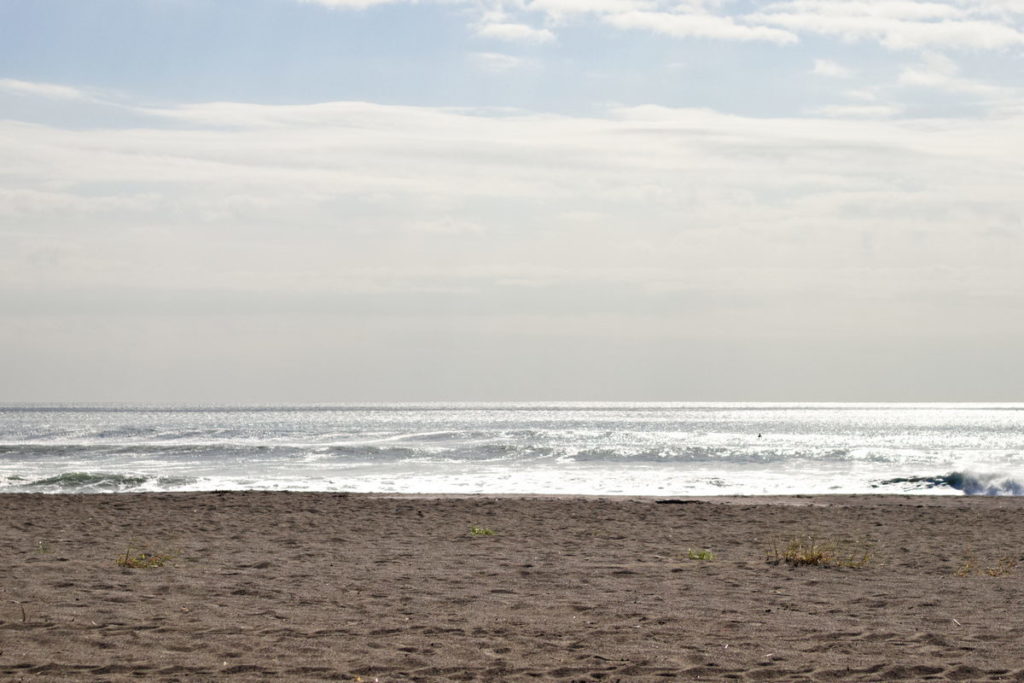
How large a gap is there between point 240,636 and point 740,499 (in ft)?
55.1

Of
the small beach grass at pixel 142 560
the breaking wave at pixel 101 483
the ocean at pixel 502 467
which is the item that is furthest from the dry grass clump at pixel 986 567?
the breaking wave at pixel 101 483

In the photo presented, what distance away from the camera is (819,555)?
39.5 feet

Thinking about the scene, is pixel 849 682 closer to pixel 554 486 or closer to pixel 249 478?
pixel 554 486

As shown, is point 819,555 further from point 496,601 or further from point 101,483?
point 101,483

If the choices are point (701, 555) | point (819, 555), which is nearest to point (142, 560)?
point (701, 555)

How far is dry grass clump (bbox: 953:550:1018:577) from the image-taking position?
11492 millimetres

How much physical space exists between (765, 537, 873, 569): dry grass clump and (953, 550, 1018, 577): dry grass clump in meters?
1.08

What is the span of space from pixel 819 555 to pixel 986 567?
199cm

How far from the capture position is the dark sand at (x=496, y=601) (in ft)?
23.3

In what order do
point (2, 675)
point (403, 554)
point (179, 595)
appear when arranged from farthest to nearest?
point (403, 554) < point (179, 595) < point (2, 675)

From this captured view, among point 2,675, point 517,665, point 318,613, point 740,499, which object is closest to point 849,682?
point 517,665

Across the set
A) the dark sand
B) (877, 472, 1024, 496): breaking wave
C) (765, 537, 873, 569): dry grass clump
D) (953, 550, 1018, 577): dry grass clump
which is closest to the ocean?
(877, 472, 1024, 496): breaking wave

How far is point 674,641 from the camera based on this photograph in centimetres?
786

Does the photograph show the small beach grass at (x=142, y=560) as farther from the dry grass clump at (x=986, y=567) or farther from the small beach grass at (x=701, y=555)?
the dry grass clump at (x=986, y=567)
